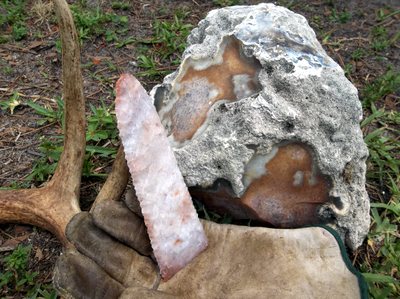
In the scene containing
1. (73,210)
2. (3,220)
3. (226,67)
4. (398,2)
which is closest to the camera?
(226,67)

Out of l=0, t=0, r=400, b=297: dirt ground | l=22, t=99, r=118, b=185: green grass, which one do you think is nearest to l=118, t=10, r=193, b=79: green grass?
l=0, t=0, r=400, b=297: dirt ground

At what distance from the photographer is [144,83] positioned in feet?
10.1

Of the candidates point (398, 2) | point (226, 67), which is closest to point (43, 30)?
point (226, 67)

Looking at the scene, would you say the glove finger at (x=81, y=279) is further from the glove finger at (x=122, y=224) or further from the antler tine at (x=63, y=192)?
the antler tine at (x=63, y=192)

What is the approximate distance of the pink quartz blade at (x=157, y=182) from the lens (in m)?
1.68

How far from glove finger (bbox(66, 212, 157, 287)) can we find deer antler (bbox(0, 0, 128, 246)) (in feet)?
0.74

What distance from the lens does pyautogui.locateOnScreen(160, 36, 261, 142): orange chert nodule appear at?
1944 mm

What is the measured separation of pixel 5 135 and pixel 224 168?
153 centimetres

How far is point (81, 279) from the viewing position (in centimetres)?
171

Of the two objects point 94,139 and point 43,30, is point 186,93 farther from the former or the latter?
point 43,30

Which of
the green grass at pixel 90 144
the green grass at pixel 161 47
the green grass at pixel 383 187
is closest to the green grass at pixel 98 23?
the green grass at pixel 161 47

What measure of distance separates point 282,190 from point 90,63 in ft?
6.00

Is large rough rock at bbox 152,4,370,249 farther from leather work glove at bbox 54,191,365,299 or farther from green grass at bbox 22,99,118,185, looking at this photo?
green grass at bbox 22,99,118,185

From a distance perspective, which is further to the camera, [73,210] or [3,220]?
[3,220]
